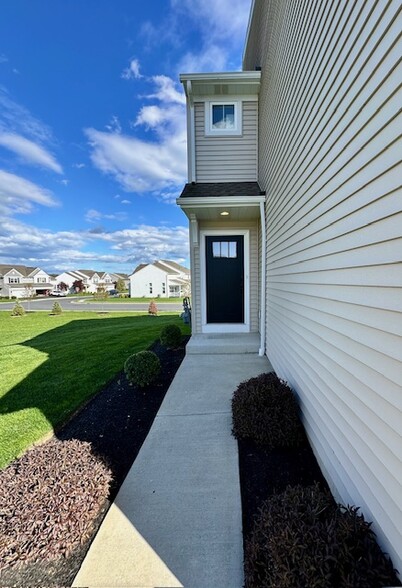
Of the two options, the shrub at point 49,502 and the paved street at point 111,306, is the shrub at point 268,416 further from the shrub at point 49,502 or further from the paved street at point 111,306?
the paved street at point 111,306

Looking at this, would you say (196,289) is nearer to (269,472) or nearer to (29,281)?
(269,472)

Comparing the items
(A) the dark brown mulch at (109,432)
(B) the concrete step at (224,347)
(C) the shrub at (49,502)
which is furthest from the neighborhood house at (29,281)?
(C) the shrub at (49,502)

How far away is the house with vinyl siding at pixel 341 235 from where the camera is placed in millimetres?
1288

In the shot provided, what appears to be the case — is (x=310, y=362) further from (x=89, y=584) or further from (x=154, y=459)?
(x=89, y=584)

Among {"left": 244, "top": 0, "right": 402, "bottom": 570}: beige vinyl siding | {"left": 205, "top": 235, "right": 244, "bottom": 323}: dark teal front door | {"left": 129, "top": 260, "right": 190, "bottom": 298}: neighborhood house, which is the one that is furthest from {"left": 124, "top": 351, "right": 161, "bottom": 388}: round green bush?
{"left": 129, "top": 260, "right": 190, "bottom": 298}: neighborhood house

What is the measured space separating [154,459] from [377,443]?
6.40ft

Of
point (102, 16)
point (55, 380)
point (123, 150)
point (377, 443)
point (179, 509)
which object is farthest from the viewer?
point (123, 150)

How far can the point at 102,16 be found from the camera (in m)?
6.98

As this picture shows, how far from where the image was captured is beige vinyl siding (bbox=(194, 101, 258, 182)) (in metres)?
6.03

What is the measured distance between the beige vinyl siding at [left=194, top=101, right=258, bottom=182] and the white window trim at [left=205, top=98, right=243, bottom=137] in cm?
7

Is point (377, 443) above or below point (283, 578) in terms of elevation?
above

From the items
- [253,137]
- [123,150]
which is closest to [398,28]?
[253,137]

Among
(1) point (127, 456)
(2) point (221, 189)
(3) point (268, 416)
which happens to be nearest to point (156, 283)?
(2) point (221, 189)

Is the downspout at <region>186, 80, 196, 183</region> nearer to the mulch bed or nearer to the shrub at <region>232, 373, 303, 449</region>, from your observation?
the mulch bed
